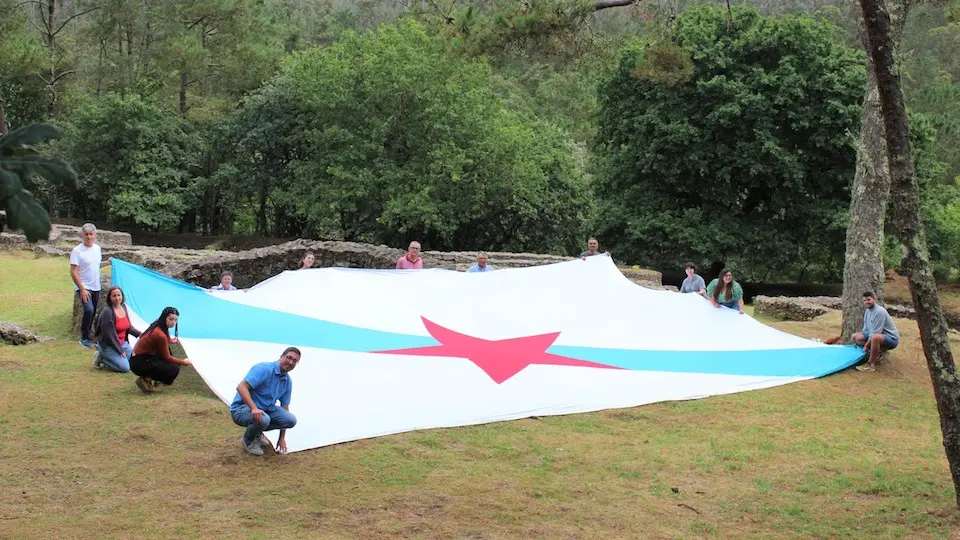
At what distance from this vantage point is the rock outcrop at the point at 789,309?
59.6ft

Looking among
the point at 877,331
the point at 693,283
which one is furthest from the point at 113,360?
the point at 877,331

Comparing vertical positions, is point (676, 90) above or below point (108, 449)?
above

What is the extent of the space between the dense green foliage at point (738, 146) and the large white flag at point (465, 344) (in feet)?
44.9

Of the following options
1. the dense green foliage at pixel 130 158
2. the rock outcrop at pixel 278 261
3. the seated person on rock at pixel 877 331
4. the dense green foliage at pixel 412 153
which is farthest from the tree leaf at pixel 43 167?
the dense green foliage at pixel 130 158

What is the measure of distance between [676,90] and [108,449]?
2257cm

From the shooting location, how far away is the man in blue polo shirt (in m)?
7.47

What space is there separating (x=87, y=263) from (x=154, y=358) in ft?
9.70

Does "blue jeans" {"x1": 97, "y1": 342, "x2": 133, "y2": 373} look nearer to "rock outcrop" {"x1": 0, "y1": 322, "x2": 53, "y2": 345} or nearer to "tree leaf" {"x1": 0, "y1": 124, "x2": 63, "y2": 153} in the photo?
"rock outcrop" {"x1": 0, "y1": 322, "x2": 53, "y2": 345}

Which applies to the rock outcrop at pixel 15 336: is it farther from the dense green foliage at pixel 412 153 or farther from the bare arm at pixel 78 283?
the dense green foliage at pixel 412 153

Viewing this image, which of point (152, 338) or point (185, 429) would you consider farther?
point (152, 338)

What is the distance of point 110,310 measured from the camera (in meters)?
11.0

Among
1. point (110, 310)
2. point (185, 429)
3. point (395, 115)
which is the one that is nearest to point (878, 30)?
point (185, 429)

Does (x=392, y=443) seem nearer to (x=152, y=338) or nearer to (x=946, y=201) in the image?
(x=152, y=338)

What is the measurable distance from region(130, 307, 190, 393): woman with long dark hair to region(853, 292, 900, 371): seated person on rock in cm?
791
